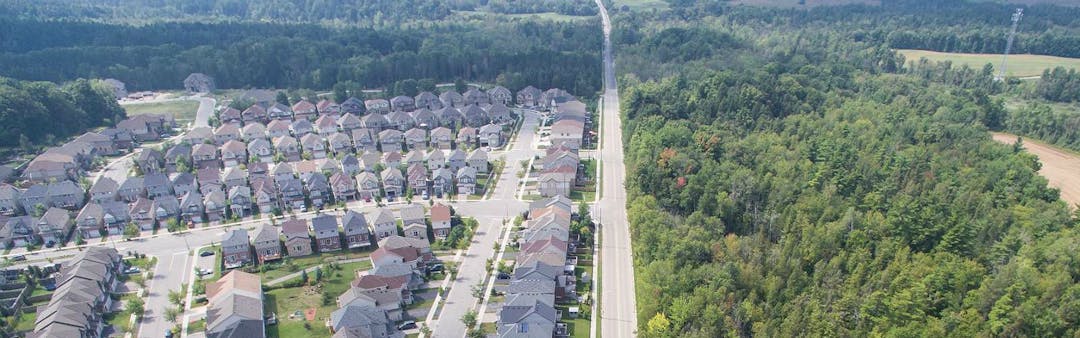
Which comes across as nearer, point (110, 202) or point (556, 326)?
point (556, 326)

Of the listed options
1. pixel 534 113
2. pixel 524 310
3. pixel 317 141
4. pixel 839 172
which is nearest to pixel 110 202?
pixel 317 141

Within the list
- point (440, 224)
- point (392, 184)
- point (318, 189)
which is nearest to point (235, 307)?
point (440, 224)

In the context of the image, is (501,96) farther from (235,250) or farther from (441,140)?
(235,250)

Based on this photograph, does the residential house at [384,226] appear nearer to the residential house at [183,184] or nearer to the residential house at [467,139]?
the residential house at [183,184]

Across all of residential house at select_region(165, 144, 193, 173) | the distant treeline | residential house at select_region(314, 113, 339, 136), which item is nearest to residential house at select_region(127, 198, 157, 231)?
residential house at select_region(165, 144, 193, 173)

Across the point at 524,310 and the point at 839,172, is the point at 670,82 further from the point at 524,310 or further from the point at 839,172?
the point at 524,310
